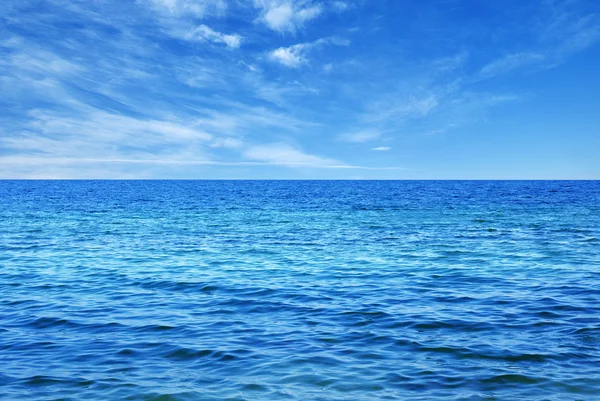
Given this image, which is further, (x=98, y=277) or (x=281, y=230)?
(x=281, y=230)

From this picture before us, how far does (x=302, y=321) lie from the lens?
13.3m

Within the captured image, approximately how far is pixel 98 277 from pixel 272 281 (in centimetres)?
708

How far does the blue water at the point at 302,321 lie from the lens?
932 centimetres

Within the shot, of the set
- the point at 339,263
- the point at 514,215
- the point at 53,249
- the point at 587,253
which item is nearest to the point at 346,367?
the point at 339,263

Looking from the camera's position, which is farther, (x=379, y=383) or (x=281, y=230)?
(x=281, y=230)

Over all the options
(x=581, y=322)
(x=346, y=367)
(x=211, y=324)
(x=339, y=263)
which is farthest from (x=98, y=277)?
(x=581, y=322)

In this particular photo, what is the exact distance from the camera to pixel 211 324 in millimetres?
13141

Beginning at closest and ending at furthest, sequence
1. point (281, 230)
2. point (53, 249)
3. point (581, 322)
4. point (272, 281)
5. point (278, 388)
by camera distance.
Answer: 1. point (278, 388)
2. point (581, 322)
3. point (272, 281)
4. point (53, 249)
5. point (281, 230)

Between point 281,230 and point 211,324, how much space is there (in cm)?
2356

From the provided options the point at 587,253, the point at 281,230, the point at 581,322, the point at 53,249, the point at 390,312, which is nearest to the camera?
the point at 581,322

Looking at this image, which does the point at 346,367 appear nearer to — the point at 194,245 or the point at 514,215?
the point at 194,245

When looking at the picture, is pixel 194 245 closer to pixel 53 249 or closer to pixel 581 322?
pixel 53 249

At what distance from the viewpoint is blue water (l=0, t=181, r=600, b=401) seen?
9320mm

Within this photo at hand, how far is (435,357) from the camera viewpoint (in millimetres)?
10555
